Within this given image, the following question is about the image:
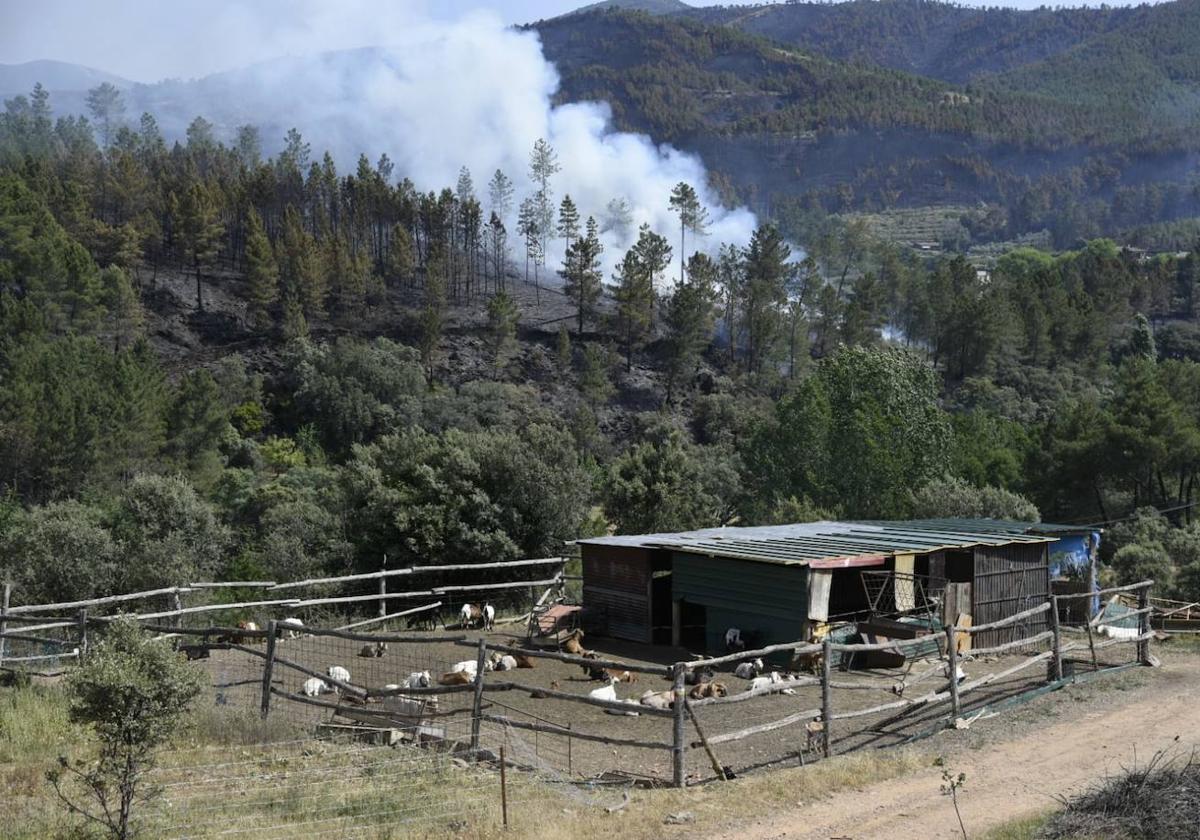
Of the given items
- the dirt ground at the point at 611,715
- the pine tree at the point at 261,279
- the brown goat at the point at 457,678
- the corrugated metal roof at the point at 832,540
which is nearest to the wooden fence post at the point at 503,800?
the dirt ground at the point at 611,715

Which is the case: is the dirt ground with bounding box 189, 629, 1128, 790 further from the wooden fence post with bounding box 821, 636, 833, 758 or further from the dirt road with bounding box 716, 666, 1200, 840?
the dirt road with bounding box 716, 666, 1200, 840

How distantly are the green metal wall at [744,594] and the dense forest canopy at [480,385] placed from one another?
7692 mm

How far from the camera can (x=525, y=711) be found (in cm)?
1470

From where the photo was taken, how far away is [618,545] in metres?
20.7

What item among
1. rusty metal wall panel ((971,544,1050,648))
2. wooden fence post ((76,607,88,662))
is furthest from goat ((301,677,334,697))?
rusty metal wall panel ((971,544,1050,648))

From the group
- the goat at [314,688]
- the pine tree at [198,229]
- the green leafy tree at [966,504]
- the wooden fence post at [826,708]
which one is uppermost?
the pine tree at [198,229]

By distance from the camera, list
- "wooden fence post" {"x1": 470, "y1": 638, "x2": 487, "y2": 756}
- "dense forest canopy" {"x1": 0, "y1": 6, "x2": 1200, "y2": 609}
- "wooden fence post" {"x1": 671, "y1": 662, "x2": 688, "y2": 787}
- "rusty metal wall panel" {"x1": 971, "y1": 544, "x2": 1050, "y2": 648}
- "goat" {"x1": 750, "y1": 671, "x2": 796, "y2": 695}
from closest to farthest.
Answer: "wooden fence post" {"x1": 671, "y1": 662, "x2": 688, "y2": 787} < "wooden fence post" {"x1": 470, "y1": 638, "x2": 487, "y2": 756} < "goat" {"x1": 750, "y1": 671, "x2": 796, "y2": 695} < "rusty metal wall panel" {"x1": 971, "y1": 544, "x2": 1050, "y2": 648} < "dense forest canopy" {"x1": 0, "y1": 6, "x2": 1200, "y2": 609}

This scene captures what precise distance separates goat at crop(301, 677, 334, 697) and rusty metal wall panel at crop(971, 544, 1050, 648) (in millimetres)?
10781

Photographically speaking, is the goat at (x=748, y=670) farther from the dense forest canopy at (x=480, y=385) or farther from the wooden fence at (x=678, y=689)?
the dense forest canopy at (x=480, y=385)

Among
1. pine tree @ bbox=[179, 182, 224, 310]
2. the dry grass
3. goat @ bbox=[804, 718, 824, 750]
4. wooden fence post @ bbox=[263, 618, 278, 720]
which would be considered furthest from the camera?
pine tree @ bbox=[179, 182, 224, 310]

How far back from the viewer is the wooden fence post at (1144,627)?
693 inches

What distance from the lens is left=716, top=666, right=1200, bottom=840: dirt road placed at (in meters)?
9.67

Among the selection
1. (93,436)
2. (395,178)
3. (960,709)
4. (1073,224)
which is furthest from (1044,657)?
(1073,224)

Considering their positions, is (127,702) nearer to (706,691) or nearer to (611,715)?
(611,715)
